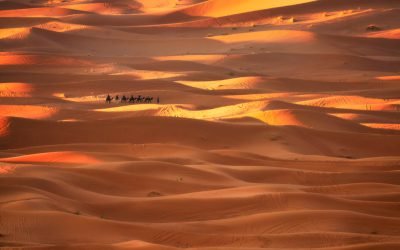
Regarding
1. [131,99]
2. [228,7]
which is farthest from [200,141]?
[228,7]

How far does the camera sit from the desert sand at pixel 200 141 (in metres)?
6.97

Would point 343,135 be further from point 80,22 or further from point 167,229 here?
point 80,22

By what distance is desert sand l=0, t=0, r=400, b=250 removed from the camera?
6.97m

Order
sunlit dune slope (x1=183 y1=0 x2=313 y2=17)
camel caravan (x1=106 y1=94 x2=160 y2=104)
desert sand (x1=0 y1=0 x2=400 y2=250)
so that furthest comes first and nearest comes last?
sunlit dune slope (x1=183 y1=0 x2=313 y2=17) < camel caravan (x1=106 y1=94 x2=160 y2=104) < desert sand (x1=0 y1=0 x2=400 y2=250)

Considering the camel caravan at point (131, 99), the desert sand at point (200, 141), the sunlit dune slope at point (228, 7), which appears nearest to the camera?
the desert sand at point (200, 141)

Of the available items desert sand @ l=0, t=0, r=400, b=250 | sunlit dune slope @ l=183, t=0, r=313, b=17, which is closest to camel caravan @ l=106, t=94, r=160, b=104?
desert sand @ l=0, t=0, r=400, b=250

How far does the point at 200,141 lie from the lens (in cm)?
1293

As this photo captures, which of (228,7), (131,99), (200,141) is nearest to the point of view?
(200,141)

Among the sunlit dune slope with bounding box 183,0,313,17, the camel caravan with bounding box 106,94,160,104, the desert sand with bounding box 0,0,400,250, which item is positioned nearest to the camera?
the desert sand with bounding box 0,0,400,250

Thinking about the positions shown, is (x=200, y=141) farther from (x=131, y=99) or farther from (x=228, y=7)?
(x=228, y=7)

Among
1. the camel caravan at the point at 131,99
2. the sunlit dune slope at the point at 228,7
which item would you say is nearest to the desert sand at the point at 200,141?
the camel caravan at the point at 131,99

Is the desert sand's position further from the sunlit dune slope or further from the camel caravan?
the sunlit dune slope

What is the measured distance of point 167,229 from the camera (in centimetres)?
694

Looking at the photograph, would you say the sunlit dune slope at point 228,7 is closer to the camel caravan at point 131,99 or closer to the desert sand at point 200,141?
the desert sand at point 200,141
